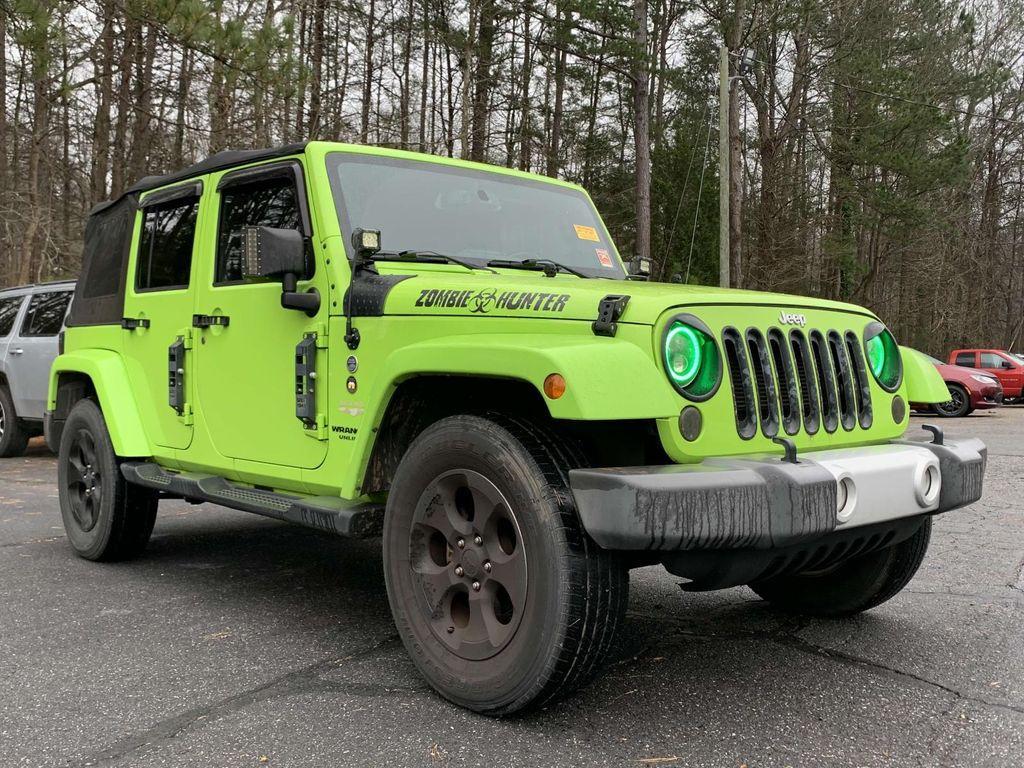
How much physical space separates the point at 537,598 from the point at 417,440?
2.43 feet

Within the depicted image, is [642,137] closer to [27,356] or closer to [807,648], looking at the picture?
[27,356]

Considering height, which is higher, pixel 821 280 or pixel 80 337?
pixel 821 280

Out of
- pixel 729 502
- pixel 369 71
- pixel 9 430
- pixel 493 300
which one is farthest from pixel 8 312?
pixel 369 71

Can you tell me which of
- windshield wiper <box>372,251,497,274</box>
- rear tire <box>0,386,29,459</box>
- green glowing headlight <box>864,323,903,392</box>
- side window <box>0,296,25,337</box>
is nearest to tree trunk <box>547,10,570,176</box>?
side window <box>0,296,25,337</box>

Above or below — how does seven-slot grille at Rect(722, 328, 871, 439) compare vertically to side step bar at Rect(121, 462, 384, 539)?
above

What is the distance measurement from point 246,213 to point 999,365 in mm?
25044

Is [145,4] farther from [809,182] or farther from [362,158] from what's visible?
[809,182]

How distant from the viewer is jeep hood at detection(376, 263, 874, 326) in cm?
286

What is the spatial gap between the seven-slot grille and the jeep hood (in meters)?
0.13

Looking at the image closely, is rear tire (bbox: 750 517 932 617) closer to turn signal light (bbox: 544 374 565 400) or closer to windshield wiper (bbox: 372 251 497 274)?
turn signal light (bbox: 544 374 565 400)

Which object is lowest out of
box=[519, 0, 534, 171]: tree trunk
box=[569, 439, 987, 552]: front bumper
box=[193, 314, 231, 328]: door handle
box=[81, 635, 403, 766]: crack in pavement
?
box=[81, 635, 403, 766]: crack in pavement

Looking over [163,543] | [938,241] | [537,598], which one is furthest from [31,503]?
[938,241]

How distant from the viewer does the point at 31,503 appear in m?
7.48

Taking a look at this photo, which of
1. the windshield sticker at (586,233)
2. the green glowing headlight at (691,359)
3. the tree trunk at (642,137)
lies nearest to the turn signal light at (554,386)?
the green glowing headlight at (691,359)
